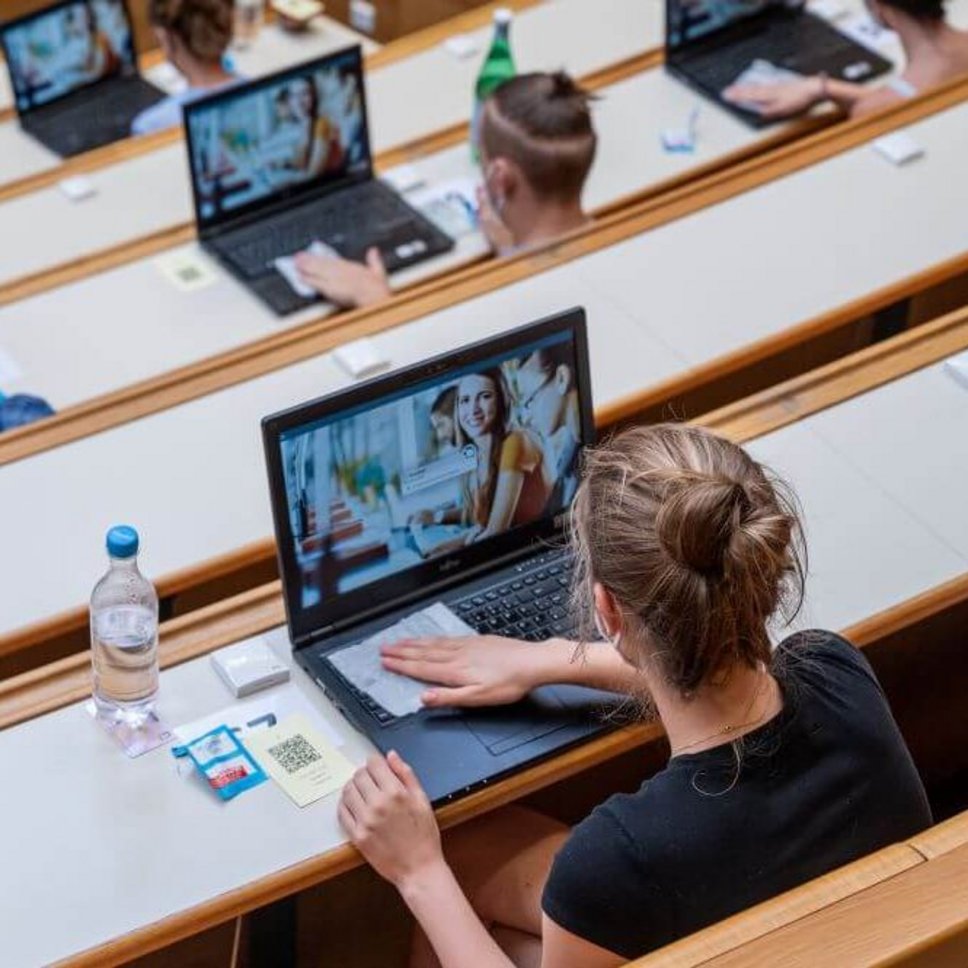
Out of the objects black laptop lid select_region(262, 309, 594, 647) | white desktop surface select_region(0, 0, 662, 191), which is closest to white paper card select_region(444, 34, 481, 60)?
white desktop surface select_region(0, 0, 662, 191)

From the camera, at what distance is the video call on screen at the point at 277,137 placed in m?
3.47

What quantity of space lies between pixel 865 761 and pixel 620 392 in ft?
3.57

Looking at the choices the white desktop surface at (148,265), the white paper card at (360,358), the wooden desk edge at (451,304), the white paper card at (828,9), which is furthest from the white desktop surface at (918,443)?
the white paper card at (828,9)

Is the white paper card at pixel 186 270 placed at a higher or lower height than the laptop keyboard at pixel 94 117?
higher

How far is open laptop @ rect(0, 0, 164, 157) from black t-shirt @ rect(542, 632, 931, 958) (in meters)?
3.05

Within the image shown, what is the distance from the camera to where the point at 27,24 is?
4.37 m

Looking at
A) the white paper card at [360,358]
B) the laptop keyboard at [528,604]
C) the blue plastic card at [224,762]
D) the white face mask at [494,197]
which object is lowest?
the white face mask at [494,197]

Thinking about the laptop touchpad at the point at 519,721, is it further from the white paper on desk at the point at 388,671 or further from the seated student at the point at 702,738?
the seated student at the point at 702,738

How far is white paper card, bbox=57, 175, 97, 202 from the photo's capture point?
388 centimetres

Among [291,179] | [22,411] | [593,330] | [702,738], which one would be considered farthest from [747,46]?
[702,738]

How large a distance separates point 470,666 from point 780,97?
213cm

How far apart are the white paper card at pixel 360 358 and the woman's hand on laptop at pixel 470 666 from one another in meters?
0.80

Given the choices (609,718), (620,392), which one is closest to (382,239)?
(620,392)

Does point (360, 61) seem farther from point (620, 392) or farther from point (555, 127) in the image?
point (620, 392)
